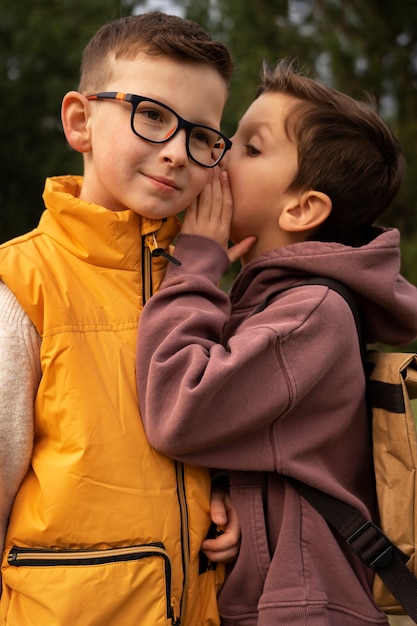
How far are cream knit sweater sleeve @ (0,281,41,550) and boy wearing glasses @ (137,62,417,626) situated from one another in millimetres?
276

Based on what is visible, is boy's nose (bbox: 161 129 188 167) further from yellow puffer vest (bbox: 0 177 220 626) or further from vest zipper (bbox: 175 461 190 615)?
vest zipper (bbox: 175 461 190 615)

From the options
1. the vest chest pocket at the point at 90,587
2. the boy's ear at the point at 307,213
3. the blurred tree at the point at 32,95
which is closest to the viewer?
the vest chest pocket at the point at 90,587

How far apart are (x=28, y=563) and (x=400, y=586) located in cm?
96

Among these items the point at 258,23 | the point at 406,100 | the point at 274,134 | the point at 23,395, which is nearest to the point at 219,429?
the point at 23,395

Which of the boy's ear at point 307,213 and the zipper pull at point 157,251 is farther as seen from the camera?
the boy's ear at point 307,213

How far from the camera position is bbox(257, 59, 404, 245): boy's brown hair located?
2387mm

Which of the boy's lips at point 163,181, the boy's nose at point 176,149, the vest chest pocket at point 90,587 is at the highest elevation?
the boy's nose at point 176,149

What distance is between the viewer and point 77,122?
2.18m

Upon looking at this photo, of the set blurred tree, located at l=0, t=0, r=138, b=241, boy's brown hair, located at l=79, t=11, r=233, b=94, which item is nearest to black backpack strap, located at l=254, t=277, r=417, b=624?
boy's brown hair, located at l=79, t=11, r=233, b=94

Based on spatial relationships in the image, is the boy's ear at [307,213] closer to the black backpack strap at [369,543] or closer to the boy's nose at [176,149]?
the boy's nose at [176,149]

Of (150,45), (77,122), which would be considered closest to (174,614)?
(77,122)

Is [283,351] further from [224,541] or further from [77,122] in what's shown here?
[77,122]

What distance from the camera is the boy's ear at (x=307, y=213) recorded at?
2373mm

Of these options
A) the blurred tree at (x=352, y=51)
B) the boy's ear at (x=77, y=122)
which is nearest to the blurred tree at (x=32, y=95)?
the blurred tree at (x=352, y=51)
